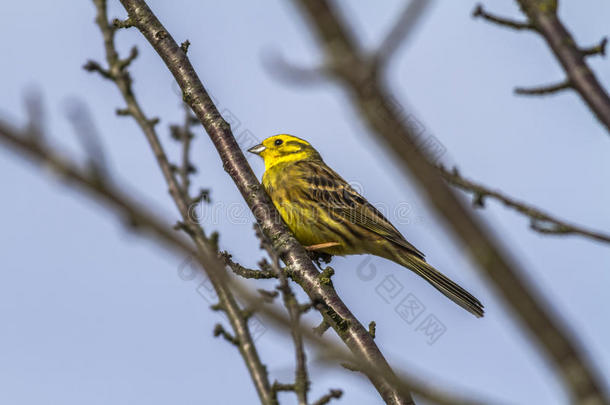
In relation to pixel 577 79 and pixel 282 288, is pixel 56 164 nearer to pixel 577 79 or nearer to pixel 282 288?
pixel 282 288

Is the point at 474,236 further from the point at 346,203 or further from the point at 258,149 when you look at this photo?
the point at 258,149

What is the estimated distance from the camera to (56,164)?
137cm

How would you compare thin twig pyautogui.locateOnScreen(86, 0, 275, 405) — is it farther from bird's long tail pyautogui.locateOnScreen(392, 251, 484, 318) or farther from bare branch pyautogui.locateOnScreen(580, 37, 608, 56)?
bird's long tail pyautogui.locateOnScreen(392, 251, 484, 318)

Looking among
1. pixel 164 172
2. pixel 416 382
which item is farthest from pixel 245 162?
pixel 416 382

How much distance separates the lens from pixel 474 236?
129 centimetres

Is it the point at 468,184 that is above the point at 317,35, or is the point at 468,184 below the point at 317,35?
above

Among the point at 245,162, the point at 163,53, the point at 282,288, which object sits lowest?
the point at 282,288

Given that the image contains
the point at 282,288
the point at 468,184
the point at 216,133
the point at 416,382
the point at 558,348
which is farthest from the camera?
the point at 216,133

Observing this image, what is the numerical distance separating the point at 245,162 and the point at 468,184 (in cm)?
292

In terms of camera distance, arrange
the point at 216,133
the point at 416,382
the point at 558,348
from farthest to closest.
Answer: the point at 216,133
the point at 416,382
the point at 558,348

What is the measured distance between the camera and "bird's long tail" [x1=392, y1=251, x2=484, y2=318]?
6.89 metres

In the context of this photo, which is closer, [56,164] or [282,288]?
[56,164]

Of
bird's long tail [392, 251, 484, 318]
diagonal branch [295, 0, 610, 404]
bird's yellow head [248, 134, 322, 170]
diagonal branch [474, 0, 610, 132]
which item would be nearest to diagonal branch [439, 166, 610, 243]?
diagonal branch [474, 0, 610, 132]

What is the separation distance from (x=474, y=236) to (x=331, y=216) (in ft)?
22.0
